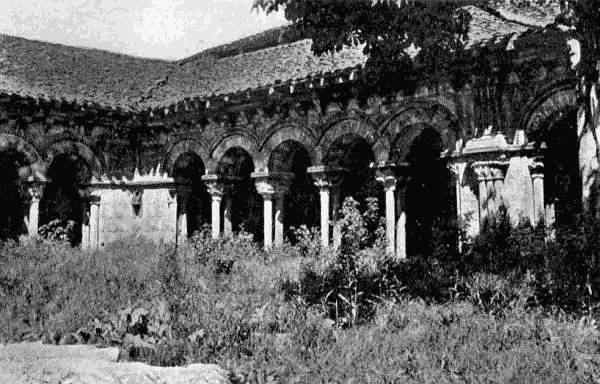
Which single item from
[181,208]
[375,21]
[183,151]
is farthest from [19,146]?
[375,21]

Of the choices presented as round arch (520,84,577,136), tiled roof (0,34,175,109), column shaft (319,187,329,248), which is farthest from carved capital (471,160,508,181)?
tiled roof (0,34,175,109)

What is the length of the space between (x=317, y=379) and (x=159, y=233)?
11.3 m

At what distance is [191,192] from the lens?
52.9ft

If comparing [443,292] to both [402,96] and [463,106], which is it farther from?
[402,96]

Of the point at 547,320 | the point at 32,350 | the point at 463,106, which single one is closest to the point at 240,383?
the point at 32,350

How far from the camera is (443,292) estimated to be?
26.0ft

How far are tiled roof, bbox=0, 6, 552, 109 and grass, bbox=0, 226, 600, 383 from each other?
522 centimetres

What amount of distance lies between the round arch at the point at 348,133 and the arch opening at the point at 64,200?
6.37 metres

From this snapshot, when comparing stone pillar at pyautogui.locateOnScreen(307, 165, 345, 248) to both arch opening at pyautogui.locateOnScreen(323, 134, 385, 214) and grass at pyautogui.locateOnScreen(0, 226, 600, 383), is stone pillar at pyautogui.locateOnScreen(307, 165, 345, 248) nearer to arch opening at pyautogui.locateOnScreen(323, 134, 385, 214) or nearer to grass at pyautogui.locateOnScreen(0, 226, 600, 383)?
arch opening at pyautogui.locateOnScreen(323, 134, 385, 214)

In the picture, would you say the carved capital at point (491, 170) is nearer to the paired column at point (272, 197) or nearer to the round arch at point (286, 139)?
the round arch at point (286, 139)

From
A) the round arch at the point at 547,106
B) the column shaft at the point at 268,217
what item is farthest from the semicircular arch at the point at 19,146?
the round arch at the point at 547,106

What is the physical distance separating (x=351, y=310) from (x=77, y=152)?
9.83 meters

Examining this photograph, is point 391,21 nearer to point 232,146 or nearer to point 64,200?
point 232,146

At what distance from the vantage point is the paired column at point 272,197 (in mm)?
13711
